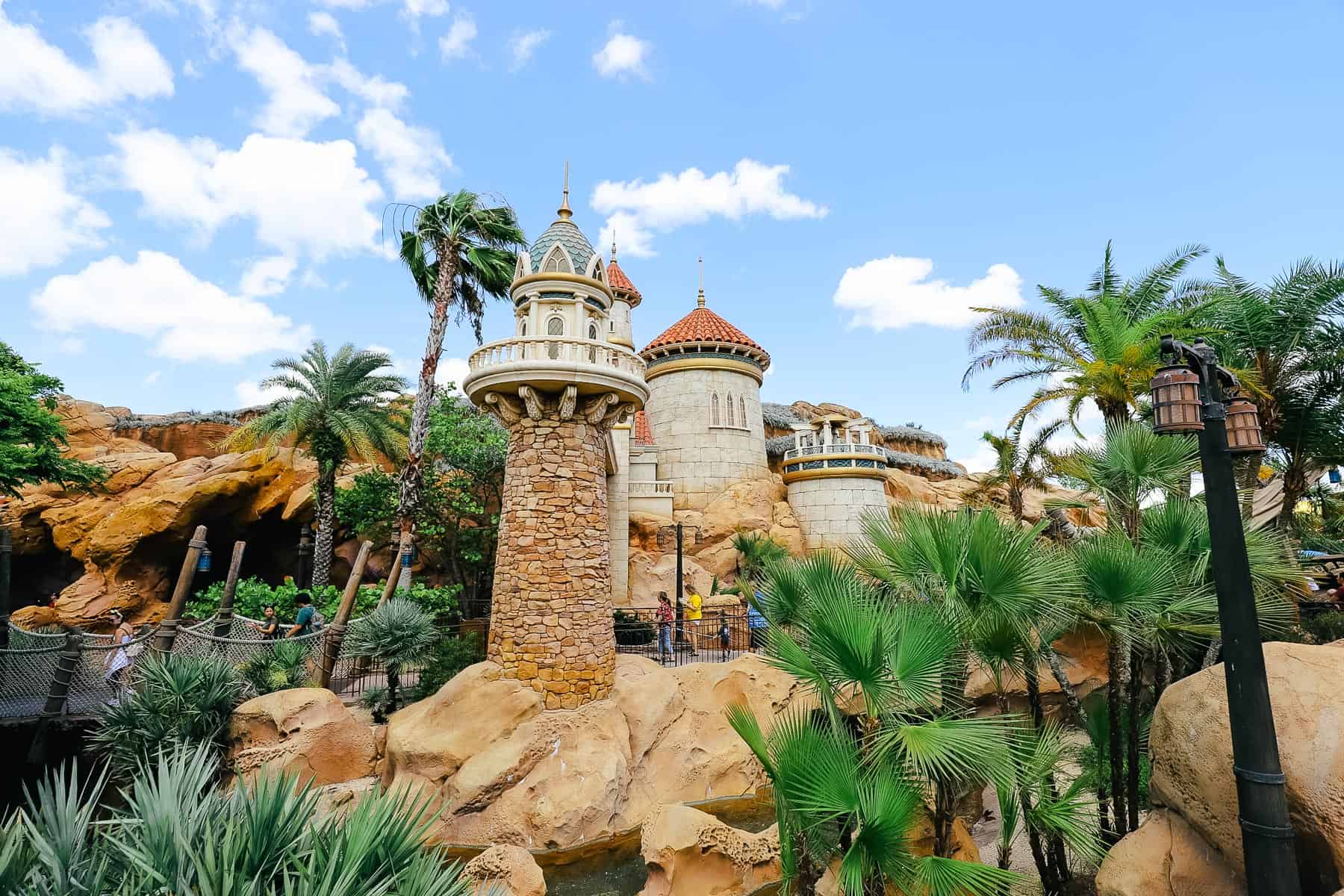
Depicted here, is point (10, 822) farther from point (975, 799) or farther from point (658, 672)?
point (975, 799)

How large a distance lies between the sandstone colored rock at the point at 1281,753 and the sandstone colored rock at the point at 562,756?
459 centimetres

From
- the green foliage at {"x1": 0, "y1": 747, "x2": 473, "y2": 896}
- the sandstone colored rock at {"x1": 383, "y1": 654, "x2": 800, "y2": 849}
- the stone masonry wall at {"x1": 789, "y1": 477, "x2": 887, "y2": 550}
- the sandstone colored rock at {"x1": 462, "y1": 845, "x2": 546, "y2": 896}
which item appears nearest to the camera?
the green foliage at {"x1": 0, "y1": 747, "x2": 473, "y2": 896}

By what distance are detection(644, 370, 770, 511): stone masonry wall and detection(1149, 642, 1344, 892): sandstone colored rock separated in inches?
817

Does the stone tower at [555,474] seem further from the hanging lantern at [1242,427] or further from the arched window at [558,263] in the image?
the hanging lantern at [1242,427]

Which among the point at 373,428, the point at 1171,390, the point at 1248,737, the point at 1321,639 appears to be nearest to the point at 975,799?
the point at 1248,737

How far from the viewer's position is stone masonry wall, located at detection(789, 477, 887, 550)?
86.4 feet

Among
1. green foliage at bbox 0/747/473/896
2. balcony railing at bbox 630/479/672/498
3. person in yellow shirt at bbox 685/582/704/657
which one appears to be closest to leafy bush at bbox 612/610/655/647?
person in yellow shirt at bbox 685/582/704/657

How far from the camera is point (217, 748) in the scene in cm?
1074

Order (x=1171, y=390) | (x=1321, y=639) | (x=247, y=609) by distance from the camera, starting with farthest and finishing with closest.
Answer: (x=247, y=609) < (x=1321, y=639) < (x=1171, y=390)

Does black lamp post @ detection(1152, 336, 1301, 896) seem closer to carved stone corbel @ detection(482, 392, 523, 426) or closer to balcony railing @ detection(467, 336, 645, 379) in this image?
balcony railing @ detection(467, 336, 645, 379)

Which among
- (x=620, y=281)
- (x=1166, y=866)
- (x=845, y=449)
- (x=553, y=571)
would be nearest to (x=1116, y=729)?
(x=1166, y=866)

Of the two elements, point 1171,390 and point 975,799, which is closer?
point 1171,390

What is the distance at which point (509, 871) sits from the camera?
733cm

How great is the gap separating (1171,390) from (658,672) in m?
10.0
